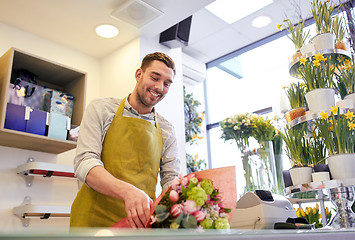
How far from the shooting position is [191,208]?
2.34 ft

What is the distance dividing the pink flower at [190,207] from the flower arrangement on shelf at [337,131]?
988 millimetres

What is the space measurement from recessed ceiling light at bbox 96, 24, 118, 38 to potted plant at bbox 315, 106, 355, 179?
→ 2004mm

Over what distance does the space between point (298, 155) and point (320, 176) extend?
19cm

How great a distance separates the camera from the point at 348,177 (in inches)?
56.3

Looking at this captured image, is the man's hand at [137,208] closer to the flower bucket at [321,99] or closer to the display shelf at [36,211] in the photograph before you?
the flower bucket at [321,99]

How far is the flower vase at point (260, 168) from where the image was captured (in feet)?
7.02

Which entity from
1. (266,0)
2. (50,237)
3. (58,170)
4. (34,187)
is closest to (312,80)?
(50,237)

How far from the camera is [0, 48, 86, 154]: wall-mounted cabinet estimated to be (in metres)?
2.34

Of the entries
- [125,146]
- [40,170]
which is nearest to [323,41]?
[125,146]

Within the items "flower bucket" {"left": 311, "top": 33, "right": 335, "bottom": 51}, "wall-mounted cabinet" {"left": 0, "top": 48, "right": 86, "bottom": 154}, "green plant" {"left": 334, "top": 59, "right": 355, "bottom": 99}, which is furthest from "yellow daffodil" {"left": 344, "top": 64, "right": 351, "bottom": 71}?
"wall-mounted cabinet" {"left": 0, "top": 48, "right": 86, "bottom": 154}

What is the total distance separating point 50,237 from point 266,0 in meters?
3.99

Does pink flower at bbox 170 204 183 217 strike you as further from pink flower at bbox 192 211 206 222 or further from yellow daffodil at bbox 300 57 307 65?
yellow daffodil at bbox 300 57 307 65

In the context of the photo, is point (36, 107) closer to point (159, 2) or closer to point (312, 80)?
point (159, 2)

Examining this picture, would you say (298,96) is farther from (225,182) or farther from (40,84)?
(40,84)
